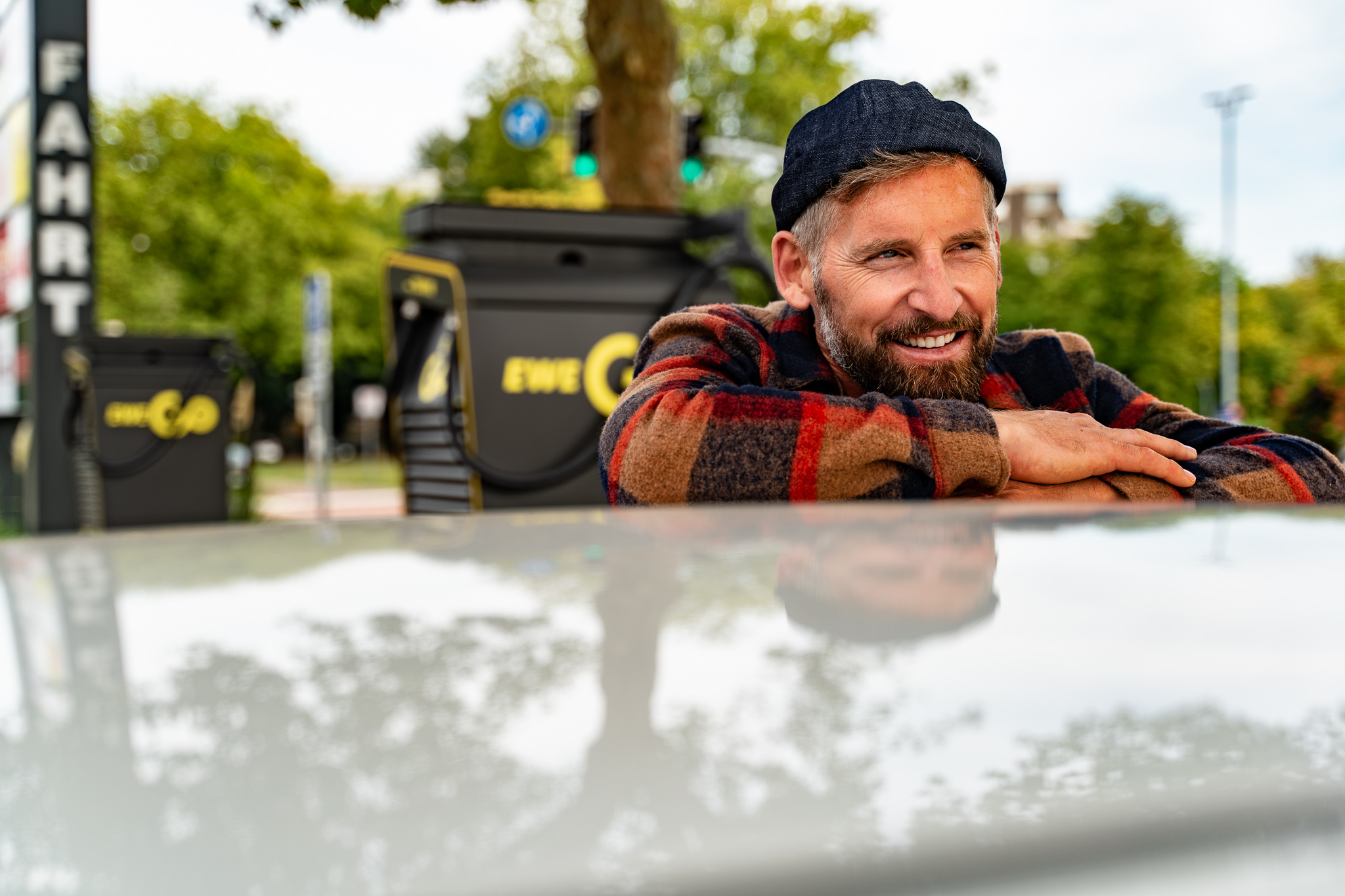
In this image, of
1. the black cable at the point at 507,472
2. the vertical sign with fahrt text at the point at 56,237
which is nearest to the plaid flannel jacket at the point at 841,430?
the black cable at the point at 507,472

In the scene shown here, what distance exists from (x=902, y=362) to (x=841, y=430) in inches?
5.9

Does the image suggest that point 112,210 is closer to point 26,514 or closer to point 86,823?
point 26,514

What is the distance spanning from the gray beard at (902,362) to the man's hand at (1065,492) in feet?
0.32

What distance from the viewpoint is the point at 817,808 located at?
0.93 ft

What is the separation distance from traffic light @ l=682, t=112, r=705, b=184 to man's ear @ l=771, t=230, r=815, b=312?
7.94m

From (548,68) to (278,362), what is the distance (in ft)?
42.0

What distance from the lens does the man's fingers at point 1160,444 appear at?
1.12 metres

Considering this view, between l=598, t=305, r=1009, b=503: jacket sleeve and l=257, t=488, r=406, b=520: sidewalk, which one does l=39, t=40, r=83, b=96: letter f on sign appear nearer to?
l=257, t=488, r=406, b=520: sidewalk

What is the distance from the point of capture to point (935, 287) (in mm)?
891

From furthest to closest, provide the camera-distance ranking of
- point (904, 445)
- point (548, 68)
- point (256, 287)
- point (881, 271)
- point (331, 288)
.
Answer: point (331, 288) < point (256, 287) < point (548, 68) < point (904, 445) < point (881, 271)

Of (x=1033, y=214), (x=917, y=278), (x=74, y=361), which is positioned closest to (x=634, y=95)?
(x=74, y=361)

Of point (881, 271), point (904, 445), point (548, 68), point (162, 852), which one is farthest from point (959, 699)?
point (548, 68)

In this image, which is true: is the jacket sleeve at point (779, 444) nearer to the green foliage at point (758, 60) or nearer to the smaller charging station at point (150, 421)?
the green foliage at point (758, 60)

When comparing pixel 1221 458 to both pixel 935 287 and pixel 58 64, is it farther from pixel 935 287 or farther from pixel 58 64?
pixel 58 64
